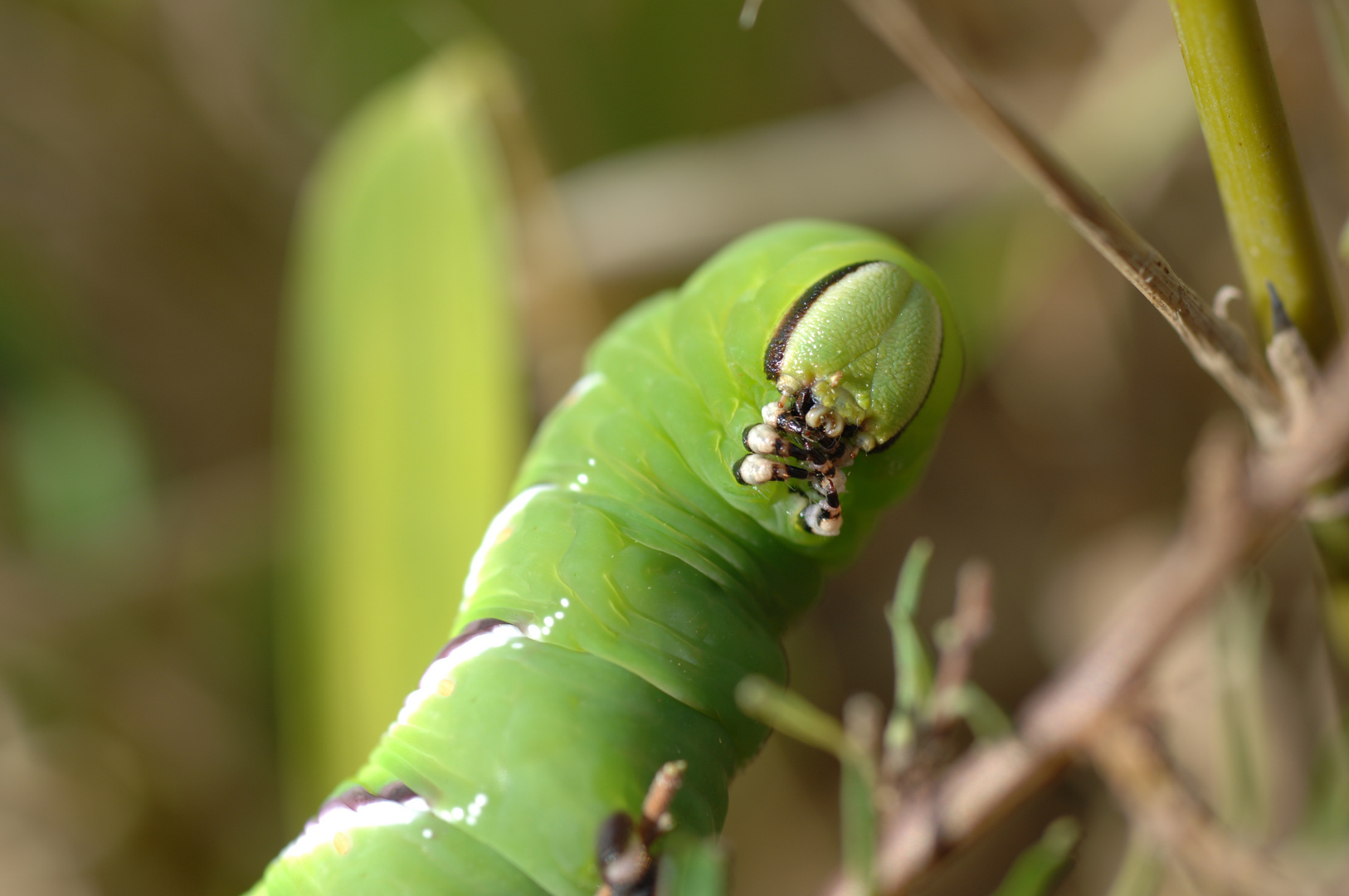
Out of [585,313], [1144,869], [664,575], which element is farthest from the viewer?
[585,313]

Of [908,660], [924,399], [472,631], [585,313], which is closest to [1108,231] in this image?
[924,399]

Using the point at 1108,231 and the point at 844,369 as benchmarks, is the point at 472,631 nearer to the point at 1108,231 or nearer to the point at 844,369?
the point at 844,369

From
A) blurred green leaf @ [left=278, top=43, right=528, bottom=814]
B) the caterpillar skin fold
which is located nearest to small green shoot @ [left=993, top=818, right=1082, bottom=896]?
the caterpillar skin fold

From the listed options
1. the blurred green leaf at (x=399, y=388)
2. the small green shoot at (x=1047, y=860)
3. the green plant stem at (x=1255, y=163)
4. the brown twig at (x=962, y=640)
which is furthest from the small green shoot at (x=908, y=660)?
the blurred green leaf at (x=399, y=388)

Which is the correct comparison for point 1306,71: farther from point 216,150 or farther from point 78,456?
point 78,456

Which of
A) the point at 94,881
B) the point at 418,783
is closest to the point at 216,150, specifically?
the point at 94,881

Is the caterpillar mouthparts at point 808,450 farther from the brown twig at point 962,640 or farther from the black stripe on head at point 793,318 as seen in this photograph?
the brown twig at point 962,640
